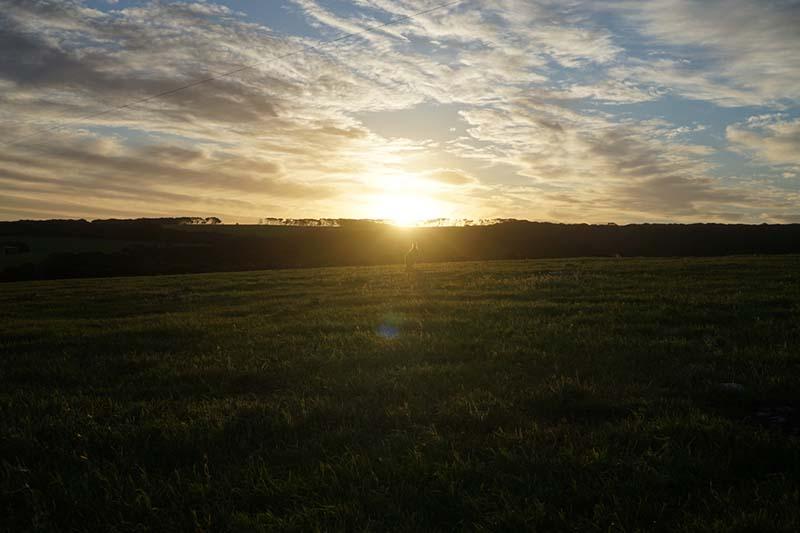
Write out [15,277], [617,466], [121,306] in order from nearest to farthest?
[617,466] → [121,306] → [15,277]

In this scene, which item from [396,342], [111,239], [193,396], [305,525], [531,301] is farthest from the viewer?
[111,239]

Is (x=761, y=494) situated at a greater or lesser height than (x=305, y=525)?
greater

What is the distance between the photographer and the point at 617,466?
5309 millimetres

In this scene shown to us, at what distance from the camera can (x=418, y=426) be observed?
6.56 metres

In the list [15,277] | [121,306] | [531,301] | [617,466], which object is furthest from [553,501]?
[15,277]

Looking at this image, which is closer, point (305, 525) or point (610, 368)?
point (305, 525)

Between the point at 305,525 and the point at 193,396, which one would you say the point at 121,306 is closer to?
the point at 193,396

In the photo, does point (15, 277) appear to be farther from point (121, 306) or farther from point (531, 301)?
point (531, 301)

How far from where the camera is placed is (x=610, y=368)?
8820mm

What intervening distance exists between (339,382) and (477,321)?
5730 mm

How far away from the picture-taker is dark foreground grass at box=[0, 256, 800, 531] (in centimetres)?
477

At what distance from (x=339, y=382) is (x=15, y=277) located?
7514 centimetres

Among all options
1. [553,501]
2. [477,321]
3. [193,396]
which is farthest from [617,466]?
[477,321]

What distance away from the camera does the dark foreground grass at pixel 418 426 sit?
477 centimetres
